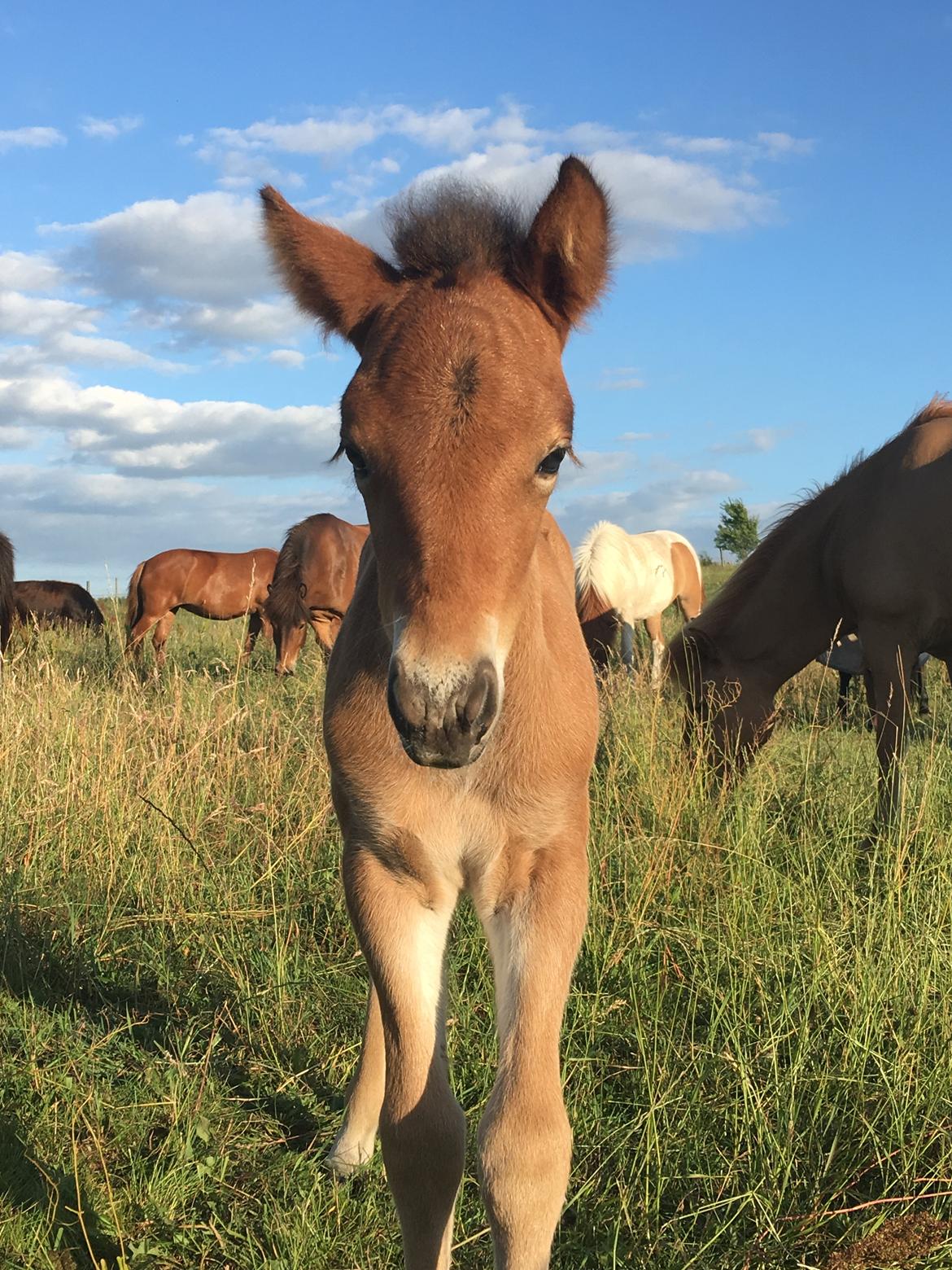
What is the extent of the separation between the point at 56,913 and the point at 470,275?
3037 mm

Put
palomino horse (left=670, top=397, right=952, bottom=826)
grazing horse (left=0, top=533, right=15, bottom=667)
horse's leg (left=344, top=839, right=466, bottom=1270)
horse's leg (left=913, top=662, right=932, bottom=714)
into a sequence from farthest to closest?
grazing horse (left=0, top=533, right=15, bottom=667) → horse's leg (left=913, top=662, right=932, bottom=714) → palomino horse (left=670, top=397, right=952, bottom=826) → horse's leg (left=344, top=839, right=466, bottom=1270)

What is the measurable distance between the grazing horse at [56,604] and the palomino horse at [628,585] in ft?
30.9

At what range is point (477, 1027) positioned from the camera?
3.09m

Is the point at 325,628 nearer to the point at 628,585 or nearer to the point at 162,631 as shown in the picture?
the point at 162,631

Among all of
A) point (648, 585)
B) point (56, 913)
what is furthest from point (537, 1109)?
point (648, 585)

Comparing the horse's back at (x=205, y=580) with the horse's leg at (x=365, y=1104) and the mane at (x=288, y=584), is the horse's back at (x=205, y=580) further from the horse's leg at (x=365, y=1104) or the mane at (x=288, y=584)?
the horse's leg at (x=365, y=1104)

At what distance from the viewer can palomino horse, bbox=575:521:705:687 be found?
37.4 feet

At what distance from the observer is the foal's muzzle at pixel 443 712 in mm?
1757

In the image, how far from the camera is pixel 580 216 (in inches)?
91.1

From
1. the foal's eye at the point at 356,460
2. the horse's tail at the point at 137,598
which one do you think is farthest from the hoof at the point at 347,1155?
the horse's tail at the point at 137,598

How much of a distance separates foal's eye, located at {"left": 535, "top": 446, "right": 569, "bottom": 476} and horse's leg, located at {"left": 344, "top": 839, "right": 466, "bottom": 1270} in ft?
2.98

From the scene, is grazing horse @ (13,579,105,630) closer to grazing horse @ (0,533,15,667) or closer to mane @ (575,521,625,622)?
grazing horse @ (0,533,15,667)

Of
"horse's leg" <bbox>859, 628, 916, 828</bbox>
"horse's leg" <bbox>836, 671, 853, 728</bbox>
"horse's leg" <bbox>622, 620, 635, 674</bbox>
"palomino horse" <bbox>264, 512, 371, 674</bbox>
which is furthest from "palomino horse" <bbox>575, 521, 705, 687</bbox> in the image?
"horse's leg" <bbox>859, 628, 916, 828</bbox>

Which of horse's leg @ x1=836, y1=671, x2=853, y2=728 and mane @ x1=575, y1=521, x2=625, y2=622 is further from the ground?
mane @ x1=575, y1=521, x2=625, y2=622
